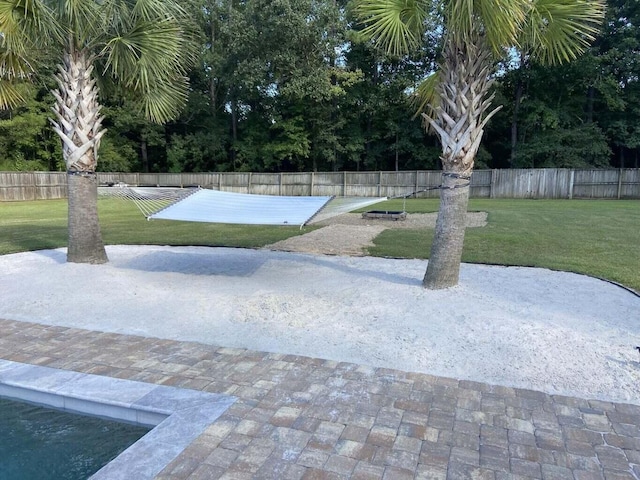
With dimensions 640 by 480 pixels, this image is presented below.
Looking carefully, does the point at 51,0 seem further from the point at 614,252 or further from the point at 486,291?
the point at 614,252

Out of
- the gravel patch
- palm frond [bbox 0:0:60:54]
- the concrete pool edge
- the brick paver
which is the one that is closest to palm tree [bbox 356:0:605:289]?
the brick paver

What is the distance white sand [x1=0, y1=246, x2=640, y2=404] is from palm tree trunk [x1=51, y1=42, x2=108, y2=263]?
1.63 feet

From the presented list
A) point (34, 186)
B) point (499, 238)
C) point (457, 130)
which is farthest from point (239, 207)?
point (34, 186)

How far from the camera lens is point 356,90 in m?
27.9

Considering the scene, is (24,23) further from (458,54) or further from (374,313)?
(374,313)

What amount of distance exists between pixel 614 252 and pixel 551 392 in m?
6.46

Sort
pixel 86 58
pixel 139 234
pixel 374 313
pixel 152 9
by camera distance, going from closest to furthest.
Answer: pixel 374 313 → pixel 152 9 → pixel 86 58 → pixel 139 234

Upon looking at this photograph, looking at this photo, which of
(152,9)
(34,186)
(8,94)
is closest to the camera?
(152,9)

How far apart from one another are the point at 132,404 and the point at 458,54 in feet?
16.2

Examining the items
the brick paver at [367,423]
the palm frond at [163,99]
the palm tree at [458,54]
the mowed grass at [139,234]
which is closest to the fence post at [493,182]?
the mowed grass at [139,234]

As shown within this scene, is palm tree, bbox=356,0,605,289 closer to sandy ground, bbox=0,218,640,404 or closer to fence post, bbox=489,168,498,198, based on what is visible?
sandy ground, bbox=0,218,640,404

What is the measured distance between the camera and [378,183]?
24.9 meters

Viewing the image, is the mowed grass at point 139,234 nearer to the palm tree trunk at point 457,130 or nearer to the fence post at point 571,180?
the palm tree trunk at point 457,130

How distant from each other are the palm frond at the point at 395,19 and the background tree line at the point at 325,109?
18.1m
